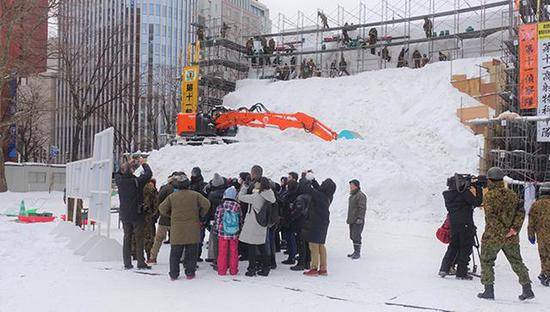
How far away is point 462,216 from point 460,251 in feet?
1.79

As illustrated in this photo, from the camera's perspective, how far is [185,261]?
27.2 ft

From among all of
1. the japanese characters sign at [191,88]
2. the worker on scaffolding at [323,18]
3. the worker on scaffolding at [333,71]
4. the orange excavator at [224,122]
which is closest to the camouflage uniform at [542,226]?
the orange excavator at [224,122]

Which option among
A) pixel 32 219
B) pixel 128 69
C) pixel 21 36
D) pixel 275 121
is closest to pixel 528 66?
pixel 275 121

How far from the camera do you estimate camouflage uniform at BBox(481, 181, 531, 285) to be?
6867 millimetres

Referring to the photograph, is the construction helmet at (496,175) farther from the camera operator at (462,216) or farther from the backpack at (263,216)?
the backpack at (263,216)

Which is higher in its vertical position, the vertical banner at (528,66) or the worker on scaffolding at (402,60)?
the worker on scaffolding at (402,60)

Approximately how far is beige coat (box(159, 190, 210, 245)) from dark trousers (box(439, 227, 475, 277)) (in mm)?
3830

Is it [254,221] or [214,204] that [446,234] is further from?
[214,204]

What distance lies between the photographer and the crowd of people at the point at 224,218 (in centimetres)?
817

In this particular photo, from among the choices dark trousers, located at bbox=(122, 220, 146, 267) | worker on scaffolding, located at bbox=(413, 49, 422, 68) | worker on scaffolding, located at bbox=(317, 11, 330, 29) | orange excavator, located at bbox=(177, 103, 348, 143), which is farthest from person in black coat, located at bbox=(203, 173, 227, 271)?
worker on scaffolding, located at bbox=(317, 11, 330, 29)

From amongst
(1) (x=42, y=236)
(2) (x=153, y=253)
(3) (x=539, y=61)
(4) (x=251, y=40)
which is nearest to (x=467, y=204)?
(2) (x=153, y=253)

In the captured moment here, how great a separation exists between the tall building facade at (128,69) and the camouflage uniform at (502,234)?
3093 centimetres

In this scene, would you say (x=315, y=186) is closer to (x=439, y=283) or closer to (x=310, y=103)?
(x=439, y=283)

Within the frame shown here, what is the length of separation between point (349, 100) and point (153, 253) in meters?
23.7
